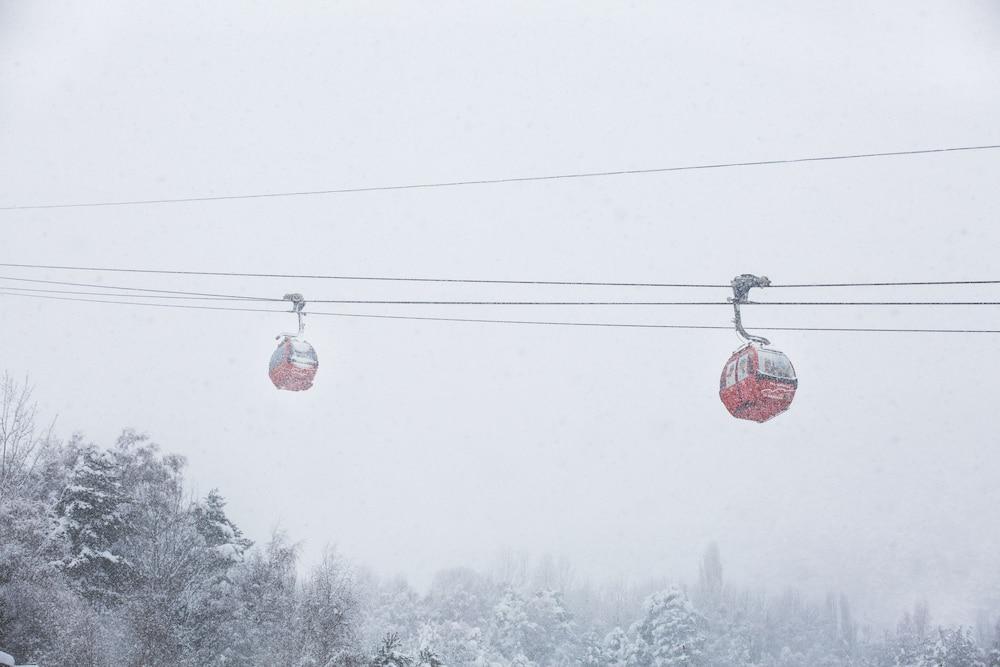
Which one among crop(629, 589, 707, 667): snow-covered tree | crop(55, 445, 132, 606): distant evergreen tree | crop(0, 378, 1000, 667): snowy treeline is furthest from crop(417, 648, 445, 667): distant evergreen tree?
crop(629, 589, 707, 667): snow-covered tree

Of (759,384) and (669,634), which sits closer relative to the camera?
(759,384)

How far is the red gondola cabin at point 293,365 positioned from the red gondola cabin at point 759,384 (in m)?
6.39

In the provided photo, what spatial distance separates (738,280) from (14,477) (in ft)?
92.4

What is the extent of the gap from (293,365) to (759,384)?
272 inches

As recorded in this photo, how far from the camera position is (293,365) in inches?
411

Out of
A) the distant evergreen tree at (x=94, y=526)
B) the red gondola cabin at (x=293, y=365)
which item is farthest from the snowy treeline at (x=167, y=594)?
the red gondola cabin at (x=293, y=365)

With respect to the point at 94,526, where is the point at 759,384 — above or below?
above

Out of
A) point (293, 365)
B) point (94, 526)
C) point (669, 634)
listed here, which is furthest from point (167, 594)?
point (669, 634)

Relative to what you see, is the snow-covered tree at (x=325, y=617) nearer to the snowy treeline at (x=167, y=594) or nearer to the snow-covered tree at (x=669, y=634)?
the snowy treeline at (x=167, y=594)

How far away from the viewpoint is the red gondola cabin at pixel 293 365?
10.5 m

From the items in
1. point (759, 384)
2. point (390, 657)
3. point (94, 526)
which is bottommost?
point (390, 657)

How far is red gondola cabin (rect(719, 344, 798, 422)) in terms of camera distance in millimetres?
8570

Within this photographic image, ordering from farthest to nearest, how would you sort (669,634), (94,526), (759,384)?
1. (669,634)
2. (94,526)
3. (759,384)

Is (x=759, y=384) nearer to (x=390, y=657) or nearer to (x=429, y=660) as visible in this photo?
(x=390, y=657)
